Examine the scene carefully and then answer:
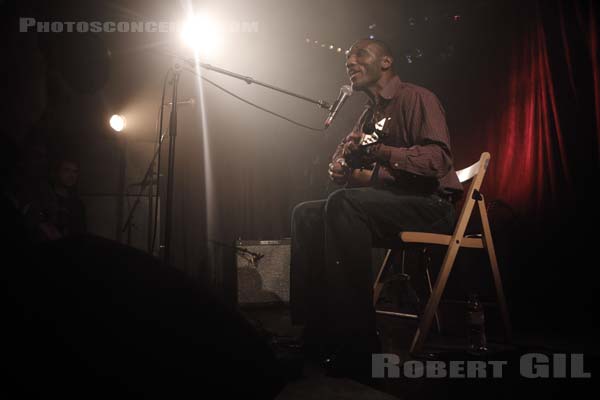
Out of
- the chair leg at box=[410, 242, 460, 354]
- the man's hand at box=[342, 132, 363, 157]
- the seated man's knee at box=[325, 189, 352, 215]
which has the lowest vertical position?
the chair leg at box=[410, 242, 460, 354]

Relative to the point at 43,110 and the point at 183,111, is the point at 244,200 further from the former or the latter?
the point at 43,110

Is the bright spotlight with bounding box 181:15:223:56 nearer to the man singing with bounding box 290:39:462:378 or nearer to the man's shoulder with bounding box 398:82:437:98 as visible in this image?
the man singing with bounding box 290:39:462:378

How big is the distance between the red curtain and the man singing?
3.52ft

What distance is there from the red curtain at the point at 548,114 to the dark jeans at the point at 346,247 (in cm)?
112

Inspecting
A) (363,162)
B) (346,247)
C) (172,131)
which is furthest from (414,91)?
(172,131)

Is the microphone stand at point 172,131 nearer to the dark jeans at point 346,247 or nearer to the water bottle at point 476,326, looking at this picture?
the dark jeans at point 346,247

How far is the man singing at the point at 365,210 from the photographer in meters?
1.46

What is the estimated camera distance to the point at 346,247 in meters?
1.56

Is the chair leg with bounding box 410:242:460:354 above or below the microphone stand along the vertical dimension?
below

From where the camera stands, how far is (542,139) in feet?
8.39

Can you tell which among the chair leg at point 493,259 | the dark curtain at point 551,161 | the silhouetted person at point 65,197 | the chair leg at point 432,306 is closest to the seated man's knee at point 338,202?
the chair leg at point 432,306

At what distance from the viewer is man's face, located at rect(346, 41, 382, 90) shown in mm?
2000


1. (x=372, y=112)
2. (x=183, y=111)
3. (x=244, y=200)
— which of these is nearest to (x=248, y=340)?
(x=372, y=112)

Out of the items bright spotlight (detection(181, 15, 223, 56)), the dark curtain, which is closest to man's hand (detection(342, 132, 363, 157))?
the dark curtain
